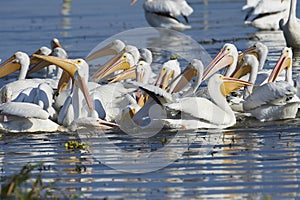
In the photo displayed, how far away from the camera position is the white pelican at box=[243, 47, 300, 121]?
8.67m

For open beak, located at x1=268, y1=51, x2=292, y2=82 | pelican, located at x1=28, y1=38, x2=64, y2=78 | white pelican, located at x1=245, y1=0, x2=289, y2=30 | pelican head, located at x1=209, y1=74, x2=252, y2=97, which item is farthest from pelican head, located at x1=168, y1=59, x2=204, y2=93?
white pelican, located at x1=245, y1=0, x2=289, y2=30

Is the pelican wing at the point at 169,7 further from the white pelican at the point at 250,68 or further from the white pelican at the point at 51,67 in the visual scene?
the white pelican at the point at 250,68

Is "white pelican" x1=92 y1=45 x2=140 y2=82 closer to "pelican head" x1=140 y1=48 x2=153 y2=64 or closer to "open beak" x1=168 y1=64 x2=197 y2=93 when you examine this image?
"pelican head" x1=140 y1=48 x2=153 y2=64

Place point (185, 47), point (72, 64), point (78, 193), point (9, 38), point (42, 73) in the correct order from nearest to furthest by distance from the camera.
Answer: point (78, 193) < point (72, 64) < point (42, 73) < point (185, 47) < point (9, 38)

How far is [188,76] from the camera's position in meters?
9.56

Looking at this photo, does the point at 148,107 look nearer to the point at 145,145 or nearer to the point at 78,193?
the point at 145,145

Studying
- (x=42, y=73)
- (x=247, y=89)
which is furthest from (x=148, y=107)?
(x=42, y=73)

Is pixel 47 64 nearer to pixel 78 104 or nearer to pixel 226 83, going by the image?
pixel 78 104

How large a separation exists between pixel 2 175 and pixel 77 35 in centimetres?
990

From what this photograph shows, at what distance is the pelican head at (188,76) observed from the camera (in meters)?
9.41

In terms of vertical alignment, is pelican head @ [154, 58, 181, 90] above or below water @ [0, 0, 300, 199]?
above

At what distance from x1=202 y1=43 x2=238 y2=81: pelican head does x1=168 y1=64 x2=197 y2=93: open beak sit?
0.40m

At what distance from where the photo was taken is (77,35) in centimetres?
1628

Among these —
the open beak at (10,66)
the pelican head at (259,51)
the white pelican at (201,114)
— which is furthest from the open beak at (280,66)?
the open beak at (10,66)
